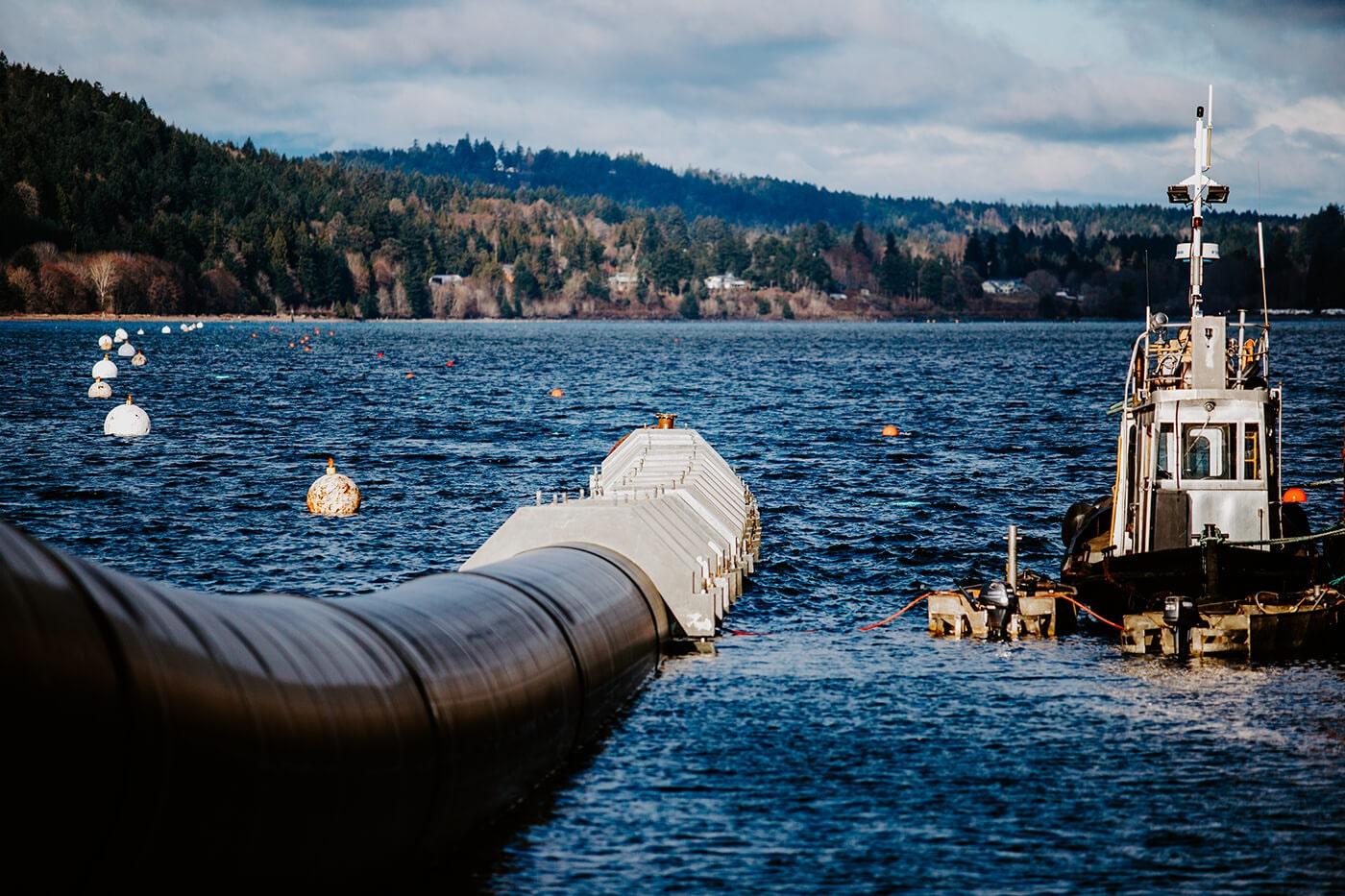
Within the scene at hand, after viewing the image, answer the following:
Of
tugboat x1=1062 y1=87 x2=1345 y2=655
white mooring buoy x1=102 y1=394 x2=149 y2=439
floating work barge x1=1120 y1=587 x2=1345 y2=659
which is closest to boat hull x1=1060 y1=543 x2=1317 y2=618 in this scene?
tugboat x1=1062 y1=87 x2=1345 y2=655

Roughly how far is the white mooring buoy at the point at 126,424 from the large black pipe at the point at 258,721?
65.0m

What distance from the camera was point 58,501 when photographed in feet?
190

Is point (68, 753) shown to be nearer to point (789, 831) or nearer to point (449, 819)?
point (449, 819)

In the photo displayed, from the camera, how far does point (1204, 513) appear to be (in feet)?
120

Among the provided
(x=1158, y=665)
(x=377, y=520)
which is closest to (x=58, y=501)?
(x=377, y=520)

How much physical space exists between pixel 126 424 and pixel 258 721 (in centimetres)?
7387

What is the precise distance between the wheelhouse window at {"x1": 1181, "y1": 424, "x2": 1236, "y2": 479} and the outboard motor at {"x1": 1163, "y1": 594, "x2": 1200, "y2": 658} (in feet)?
15.4

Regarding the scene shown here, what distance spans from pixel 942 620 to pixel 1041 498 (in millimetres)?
28380

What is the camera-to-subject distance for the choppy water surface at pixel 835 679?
20781 mm

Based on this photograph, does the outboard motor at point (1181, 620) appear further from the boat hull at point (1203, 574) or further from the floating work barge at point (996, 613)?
the floating work barge at point (996, 613)

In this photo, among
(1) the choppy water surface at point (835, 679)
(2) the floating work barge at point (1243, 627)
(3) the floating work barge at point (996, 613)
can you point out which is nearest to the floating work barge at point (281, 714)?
(1) the choppy water surface at point (835, 679)

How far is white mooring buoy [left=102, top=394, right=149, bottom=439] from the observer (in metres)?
83.4

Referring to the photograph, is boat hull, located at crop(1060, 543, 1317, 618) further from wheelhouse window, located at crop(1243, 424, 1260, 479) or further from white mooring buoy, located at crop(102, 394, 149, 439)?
white mooring buoy, located at crop(102, 394, 149, 439)

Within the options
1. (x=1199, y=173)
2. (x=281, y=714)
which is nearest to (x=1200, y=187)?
(x=1199, y=173)
